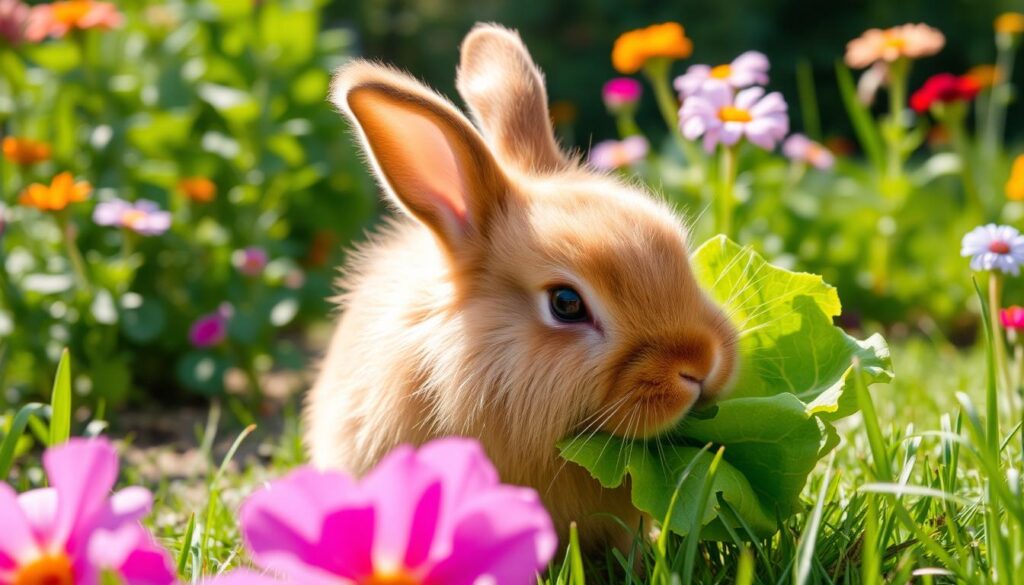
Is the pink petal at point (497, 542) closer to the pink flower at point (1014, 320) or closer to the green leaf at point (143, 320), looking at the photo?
the pink flower at point (1014, 320)

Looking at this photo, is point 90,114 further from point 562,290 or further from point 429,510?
point 429,510

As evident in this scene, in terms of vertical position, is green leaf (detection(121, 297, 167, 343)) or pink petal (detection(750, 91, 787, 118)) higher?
pink petal (detection(750, 91, 787, 118))

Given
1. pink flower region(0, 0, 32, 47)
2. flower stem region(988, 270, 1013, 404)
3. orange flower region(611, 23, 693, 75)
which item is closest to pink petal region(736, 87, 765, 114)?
orange flower region(611, 23, 693, 75)

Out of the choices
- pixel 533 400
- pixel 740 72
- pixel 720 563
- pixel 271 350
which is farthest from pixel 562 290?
pixel 271 350

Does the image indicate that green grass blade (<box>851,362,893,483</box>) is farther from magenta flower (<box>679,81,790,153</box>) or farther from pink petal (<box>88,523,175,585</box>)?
magenta flower (<box>679,81,790,153</box>)

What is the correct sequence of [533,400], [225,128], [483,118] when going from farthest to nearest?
[225,128] → [483,118] → [533,400]
